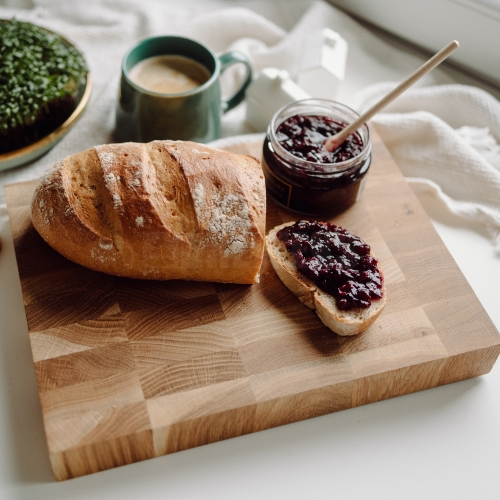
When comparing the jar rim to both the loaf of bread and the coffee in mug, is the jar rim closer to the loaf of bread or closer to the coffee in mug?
the loaf of bread

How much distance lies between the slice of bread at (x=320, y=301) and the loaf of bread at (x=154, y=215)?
0.12m

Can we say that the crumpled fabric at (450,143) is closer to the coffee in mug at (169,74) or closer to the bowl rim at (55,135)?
the coffee in mug at (169,74)

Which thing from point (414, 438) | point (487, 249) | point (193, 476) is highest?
point (487, 249)

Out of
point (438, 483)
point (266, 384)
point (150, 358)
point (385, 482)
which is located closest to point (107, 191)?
point (150, 358)

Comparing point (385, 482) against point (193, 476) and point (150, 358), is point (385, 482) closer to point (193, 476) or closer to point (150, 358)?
point (193, 476)

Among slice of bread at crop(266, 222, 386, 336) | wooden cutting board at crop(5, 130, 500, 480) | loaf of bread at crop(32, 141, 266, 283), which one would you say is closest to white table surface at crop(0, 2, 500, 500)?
wooden cutting board at crop(5, 130, 500, 480)

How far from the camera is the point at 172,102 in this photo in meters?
2.63

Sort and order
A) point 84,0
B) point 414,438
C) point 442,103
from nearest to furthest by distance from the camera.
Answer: point 414,438
point 442,103
point 84,0

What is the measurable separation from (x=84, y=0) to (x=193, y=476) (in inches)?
108

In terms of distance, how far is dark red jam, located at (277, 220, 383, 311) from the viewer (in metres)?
2.19

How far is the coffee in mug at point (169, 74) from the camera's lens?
2.79 meters

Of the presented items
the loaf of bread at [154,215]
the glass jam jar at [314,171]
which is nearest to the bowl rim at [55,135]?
the loaf of bread at [154,215]

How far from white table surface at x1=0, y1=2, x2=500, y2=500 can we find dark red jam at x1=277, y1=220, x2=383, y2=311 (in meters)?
0.40

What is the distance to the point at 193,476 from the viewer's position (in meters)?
1.98
